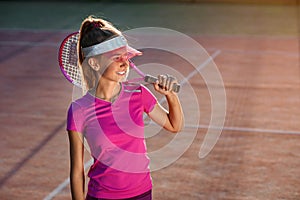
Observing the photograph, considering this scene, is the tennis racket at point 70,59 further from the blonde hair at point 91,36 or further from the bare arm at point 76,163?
the bare arm at point 76,163

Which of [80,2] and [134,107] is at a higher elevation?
[134,107]

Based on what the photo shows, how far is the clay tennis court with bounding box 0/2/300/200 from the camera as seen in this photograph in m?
6.64

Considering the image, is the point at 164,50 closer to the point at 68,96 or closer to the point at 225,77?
the point at 225,77

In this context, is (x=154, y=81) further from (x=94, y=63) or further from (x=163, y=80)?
(x=94, y=63)

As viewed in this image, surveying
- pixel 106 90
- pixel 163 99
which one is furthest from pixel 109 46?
pixel 163 99

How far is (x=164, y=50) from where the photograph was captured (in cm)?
1402

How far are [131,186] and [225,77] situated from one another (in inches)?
327

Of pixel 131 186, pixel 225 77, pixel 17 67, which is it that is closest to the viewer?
pixel 131 186

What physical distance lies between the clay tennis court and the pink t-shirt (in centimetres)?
291

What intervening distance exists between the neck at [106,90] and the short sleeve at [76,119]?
0.13 meters

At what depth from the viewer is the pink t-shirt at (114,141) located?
337 centimetres

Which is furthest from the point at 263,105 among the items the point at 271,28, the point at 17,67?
the point at 271,28

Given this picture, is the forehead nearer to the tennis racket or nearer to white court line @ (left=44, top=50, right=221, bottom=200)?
the tennis racket

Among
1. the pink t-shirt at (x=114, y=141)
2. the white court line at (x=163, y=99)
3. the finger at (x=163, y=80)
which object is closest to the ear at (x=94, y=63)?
the pink t-shirt at (x=114, y=141)
